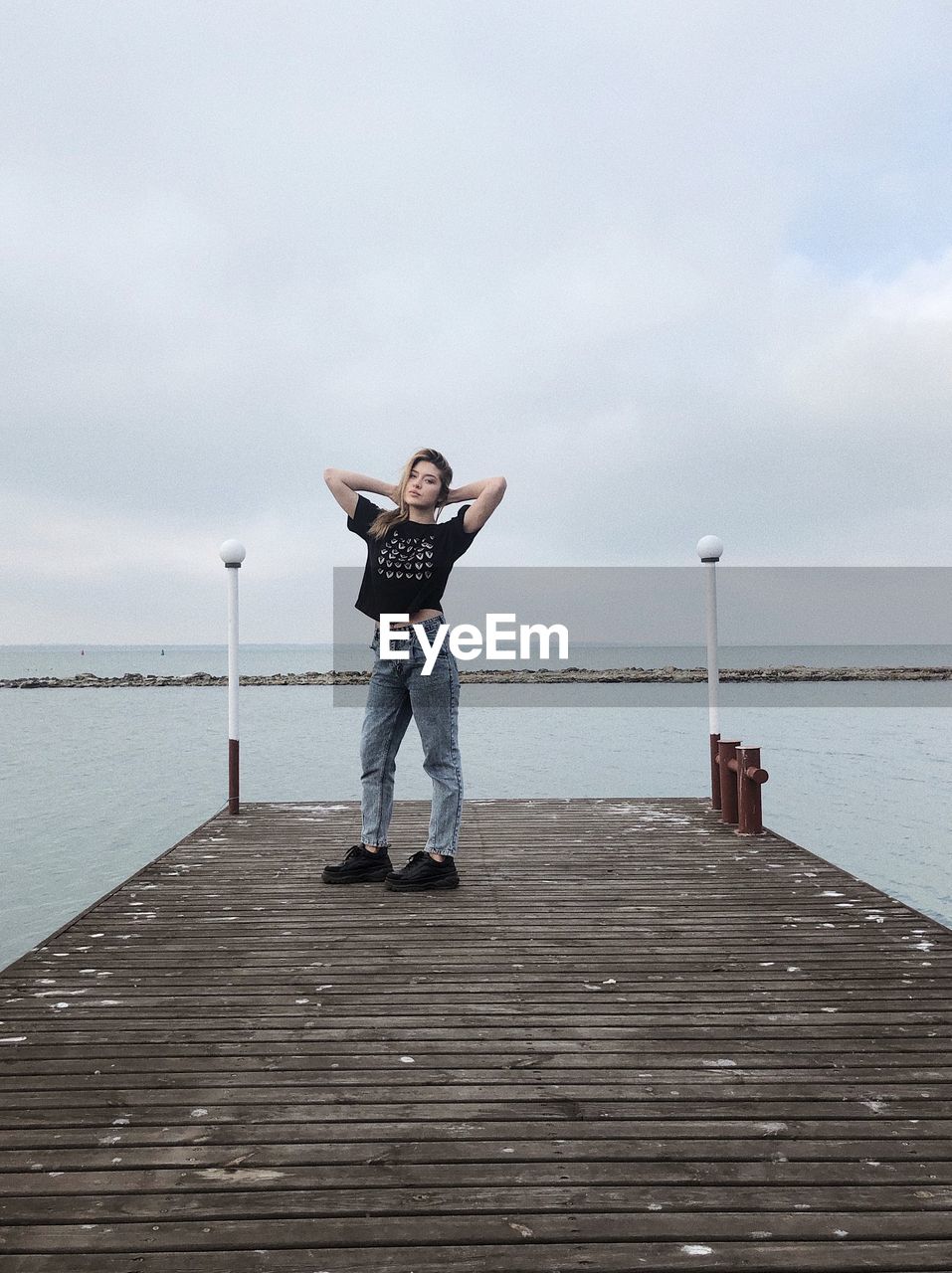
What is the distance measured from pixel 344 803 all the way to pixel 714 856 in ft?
9.65

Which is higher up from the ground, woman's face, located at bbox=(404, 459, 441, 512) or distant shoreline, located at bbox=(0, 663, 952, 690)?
woman's face, located at bbox=(404, 459, 441, 512)

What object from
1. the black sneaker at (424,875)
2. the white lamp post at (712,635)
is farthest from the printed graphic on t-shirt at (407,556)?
the white lamp post at (712,635)

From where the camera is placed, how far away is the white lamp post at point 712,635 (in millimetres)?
6023

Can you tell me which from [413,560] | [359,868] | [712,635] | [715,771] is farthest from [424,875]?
[712,635]

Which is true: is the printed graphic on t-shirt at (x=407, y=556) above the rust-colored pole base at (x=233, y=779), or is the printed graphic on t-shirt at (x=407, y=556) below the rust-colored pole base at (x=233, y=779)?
above

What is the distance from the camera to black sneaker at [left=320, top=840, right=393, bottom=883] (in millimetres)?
4318

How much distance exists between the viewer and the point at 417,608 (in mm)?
4027

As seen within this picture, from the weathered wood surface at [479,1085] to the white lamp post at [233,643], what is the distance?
2.14 metres

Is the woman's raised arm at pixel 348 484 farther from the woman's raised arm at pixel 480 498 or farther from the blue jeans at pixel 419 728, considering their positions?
the blue jeans at pixel 419 728

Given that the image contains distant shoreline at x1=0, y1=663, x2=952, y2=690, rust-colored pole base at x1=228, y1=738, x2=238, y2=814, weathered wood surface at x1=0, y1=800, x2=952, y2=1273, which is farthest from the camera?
distant shoreline at x1=0, y1=663, x2=952, y2=690

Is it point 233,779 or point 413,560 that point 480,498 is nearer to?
point 413,560

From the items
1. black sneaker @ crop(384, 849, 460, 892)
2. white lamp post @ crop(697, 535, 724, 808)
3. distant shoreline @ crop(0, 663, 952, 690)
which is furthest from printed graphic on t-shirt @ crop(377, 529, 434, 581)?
distant shoreline @ crop(0, 663, 952, 690)

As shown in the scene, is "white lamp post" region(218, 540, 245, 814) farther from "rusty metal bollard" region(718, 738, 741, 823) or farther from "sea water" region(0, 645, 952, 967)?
"rusty metal bollard" region(718, 738, 741, 823)

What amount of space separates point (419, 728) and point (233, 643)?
252 centimetres
